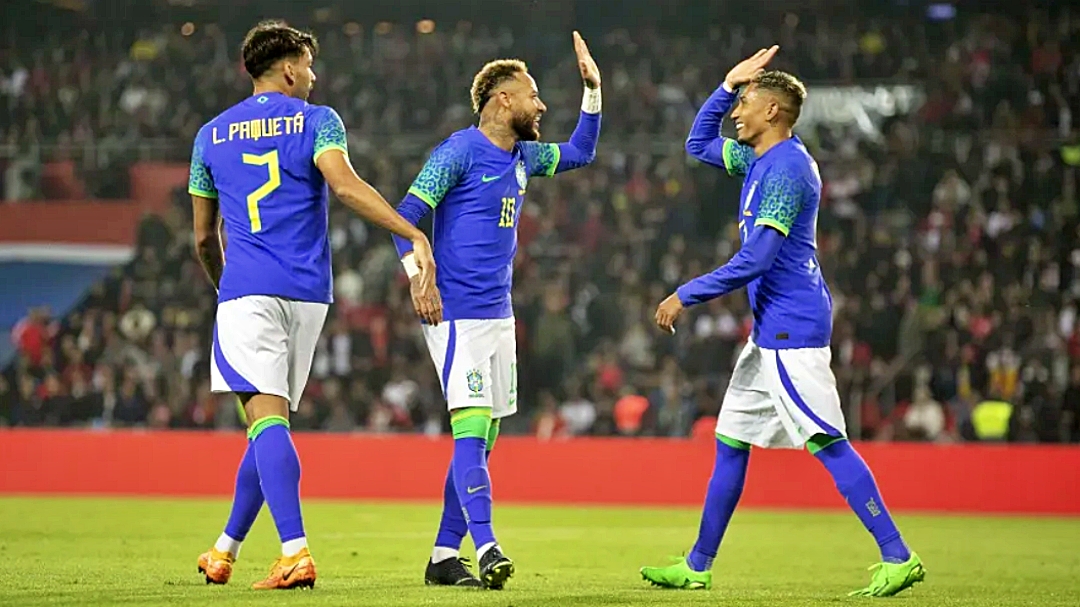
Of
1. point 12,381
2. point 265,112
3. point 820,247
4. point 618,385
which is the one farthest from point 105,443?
point 265,112

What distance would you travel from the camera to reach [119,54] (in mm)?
23250

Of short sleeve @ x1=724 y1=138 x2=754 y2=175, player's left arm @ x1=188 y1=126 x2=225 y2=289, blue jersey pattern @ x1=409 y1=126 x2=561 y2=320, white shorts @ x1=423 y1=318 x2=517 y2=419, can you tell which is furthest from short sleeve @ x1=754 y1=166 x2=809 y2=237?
player's left arm @ x1=188 y1=126 x2=225 y2=289

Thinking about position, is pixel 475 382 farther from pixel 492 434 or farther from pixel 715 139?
pixel 715 139

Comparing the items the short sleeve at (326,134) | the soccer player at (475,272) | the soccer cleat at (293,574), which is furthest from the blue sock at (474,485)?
the short sleeve at (326,134)

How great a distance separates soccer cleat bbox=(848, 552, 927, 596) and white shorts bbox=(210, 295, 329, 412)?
242cm

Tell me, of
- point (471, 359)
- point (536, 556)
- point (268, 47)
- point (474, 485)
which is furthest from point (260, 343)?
point (536, 556)

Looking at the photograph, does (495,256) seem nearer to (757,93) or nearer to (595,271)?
(757,93)

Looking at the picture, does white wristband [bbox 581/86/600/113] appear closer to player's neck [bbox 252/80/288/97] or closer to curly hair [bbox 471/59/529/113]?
curly hair [bbox 471/59/529/113]

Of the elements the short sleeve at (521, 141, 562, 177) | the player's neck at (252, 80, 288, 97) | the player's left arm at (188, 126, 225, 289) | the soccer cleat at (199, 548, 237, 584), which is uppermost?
the player's neck at (252, 80, 288, 97)

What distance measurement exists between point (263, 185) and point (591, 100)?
1637mm

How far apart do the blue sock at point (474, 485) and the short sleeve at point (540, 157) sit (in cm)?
122

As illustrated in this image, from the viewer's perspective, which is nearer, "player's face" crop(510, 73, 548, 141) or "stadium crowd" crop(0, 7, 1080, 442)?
"player's face" crop(510, 73, 548, 141)

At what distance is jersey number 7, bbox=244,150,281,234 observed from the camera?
6.49 m

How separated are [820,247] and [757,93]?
43.2 ft
